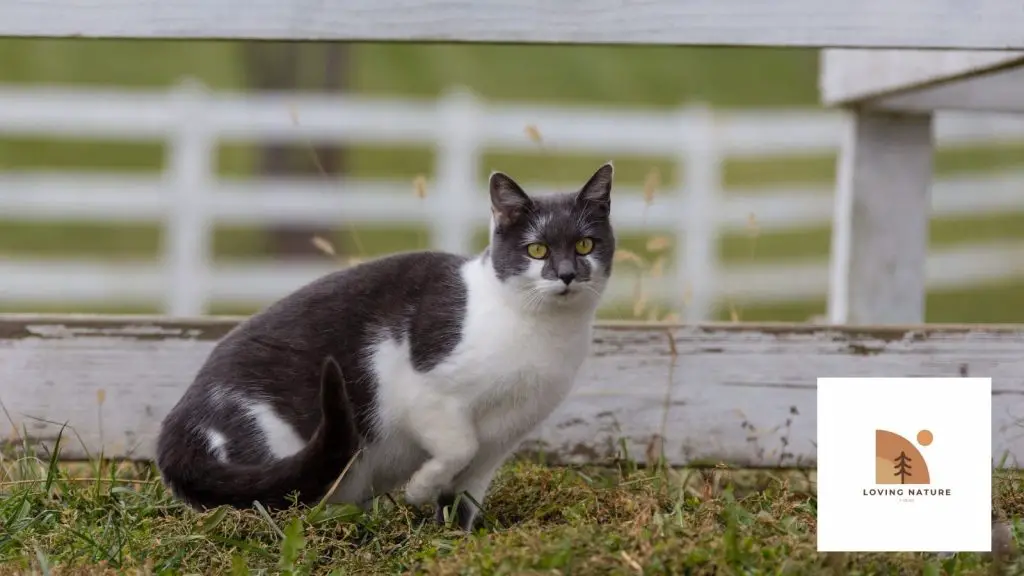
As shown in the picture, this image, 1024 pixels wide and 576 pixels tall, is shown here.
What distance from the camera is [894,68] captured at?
10.1ft

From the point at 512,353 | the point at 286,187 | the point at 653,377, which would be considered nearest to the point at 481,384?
the point at 512,353

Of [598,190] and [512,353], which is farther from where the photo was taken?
[598,190]

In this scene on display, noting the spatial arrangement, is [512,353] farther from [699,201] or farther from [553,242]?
[699,201]

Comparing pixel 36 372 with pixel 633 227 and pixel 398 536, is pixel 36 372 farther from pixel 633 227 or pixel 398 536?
pixel 633 227

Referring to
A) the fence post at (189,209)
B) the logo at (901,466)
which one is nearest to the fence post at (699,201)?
the fence post at (189,209)

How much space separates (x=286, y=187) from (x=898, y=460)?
5571 millimetres

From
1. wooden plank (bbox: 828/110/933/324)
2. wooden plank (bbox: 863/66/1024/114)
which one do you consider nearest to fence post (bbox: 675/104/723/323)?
wooden plank (bbox: 828/110/933/324)

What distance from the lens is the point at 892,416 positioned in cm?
187

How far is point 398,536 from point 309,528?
0.17m

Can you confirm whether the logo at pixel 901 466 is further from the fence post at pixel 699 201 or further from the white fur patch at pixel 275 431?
the fence post at pixel 699 201

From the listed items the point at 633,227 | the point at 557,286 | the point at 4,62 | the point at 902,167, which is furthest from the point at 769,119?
the point at 4,62

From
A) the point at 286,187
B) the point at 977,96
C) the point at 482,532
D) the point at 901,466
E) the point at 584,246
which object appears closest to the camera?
the point at 901,466

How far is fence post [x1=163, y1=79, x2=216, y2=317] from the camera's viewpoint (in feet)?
22.7

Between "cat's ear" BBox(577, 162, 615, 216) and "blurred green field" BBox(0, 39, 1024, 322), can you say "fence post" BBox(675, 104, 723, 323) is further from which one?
"cat's ear" BBox(577, 162, 615, 216)
